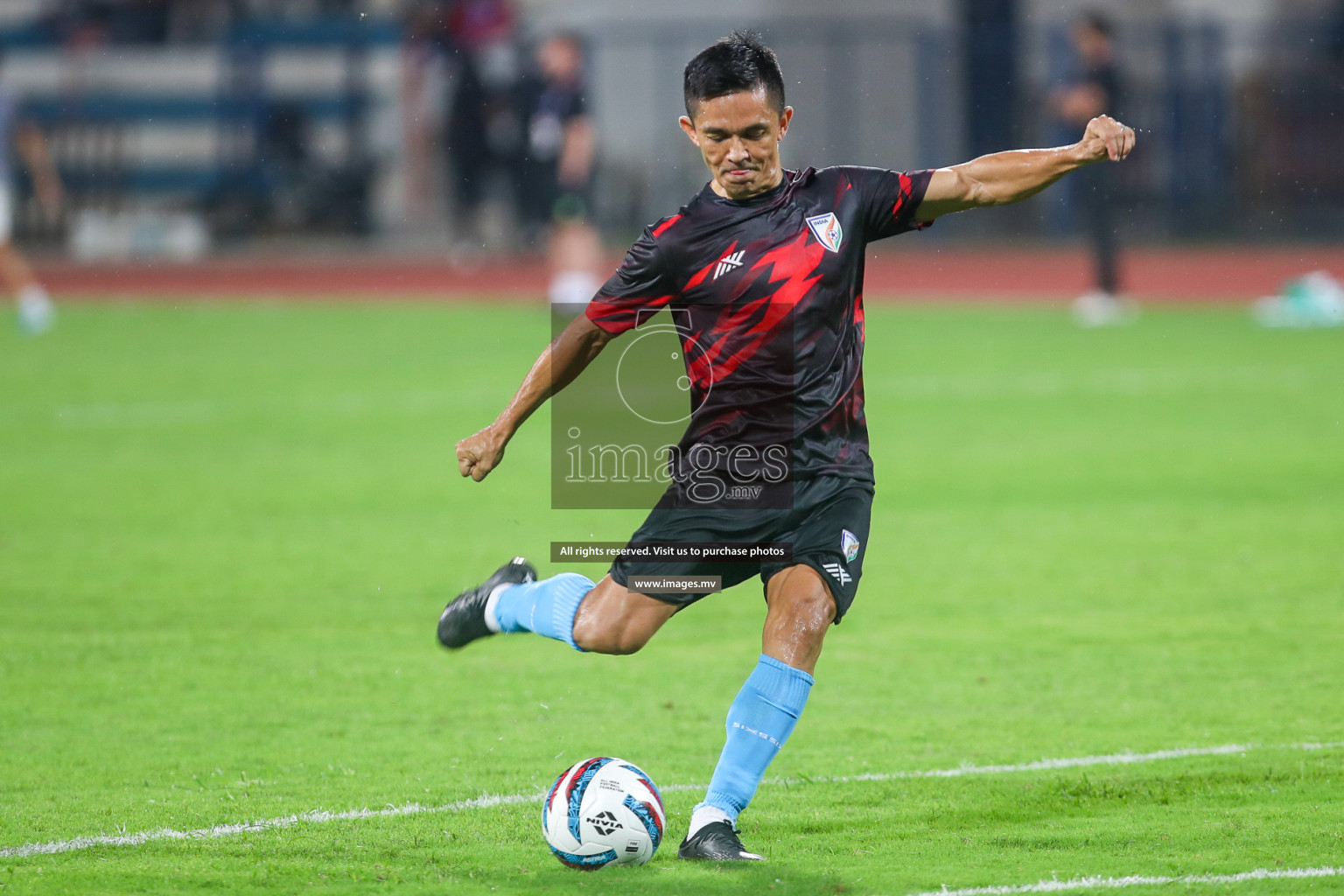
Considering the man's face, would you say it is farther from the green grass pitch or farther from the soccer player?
the green grass pitch

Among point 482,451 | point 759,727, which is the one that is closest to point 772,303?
point 482,451

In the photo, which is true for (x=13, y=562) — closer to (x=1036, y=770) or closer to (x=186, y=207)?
(x=1036, y=770)

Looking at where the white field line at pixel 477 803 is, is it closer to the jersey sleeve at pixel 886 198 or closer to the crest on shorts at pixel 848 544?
the crest on shorts at pixel 848 544

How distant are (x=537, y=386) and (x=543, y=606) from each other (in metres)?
0.62

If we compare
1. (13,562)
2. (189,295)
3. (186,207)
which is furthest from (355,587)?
(186,207)

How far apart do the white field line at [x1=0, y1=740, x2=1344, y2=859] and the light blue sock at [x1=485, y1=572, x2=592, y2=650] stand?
0.48 m

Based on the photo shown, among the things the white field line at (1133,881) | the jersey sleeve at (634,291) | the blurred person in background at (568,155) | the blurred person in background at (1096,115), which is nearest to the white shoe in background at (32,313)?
the blurred person in background at (568,155)

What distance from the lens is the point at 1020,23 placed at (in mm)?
24609

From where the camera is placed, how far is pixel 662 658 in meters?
6.49

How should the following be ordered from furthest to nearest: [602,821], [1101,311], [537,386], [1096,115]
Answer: [1101,311] < [1096,115] < [537,386] < [602,821]

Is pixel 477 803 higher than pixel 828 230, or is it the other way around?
pixel 828 230

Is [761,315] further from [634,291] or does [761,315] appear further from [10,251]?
[10,251]

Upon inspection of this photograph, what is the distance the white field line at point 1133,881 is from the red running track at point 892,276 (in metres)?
15.9

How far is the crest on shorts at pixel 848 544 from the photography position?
4281 mm
